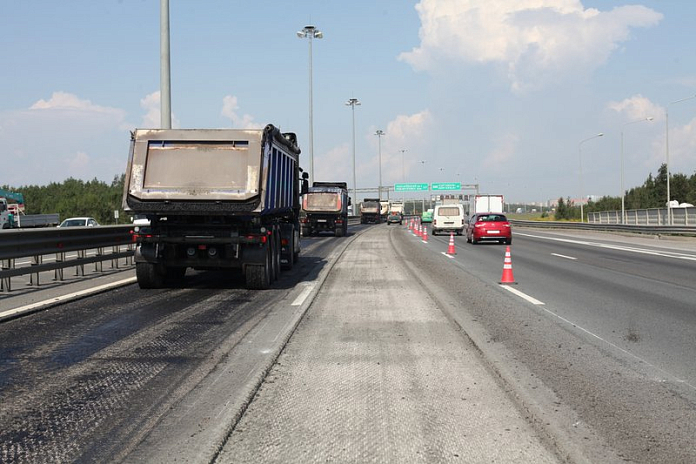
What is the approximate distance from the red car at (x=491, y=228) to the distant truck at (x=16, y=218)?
33.5 m

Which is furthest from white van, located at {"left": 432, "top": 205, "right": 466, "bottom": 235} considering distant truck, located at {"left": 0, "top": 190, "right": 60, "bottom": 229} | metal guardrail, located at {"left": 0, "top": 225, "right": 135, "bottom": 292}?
distant truck, located at {"left": 0, "top": 190, "right": 60, "bottom": 229}

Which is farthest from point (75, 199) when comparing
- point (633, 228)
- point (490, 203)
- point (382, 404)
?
point (382, 404)

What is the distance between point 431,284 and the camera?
1405 cm

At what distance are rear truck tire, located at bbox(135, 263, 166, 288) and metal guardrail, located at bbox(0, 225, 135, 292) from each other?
77.7 inches

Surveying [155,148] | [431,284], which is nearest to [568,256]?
[431,284]

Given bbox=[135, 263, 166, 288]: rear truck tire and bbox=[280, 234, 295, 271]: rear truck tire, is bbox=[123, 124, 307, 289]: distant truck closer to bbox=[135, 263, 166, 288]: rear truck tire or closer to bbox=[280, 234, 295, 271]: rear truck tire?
Answer: bbox=[135, 263, 166, 288]: rear truck tire

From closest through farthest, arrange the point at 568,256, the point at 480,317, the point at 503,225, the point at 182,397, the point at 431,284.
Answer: the point at 182,397, the point at 480,317, the point at 431,284, the point at 568,256, the point at 503,225

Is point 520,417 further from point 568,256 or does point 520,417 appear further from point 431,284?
point 568,256

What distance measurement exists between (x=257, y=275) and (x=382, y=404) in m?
7.86

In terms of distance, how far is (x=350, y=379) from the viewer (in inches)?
233

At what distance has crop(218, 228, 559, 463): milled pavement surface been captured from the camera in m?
4.10

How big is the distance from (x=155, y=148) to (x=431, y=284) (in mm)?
6364

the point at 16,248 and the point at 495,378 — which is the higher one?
the point at 16,248

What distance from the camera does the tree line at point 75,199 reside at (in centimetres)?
10175
